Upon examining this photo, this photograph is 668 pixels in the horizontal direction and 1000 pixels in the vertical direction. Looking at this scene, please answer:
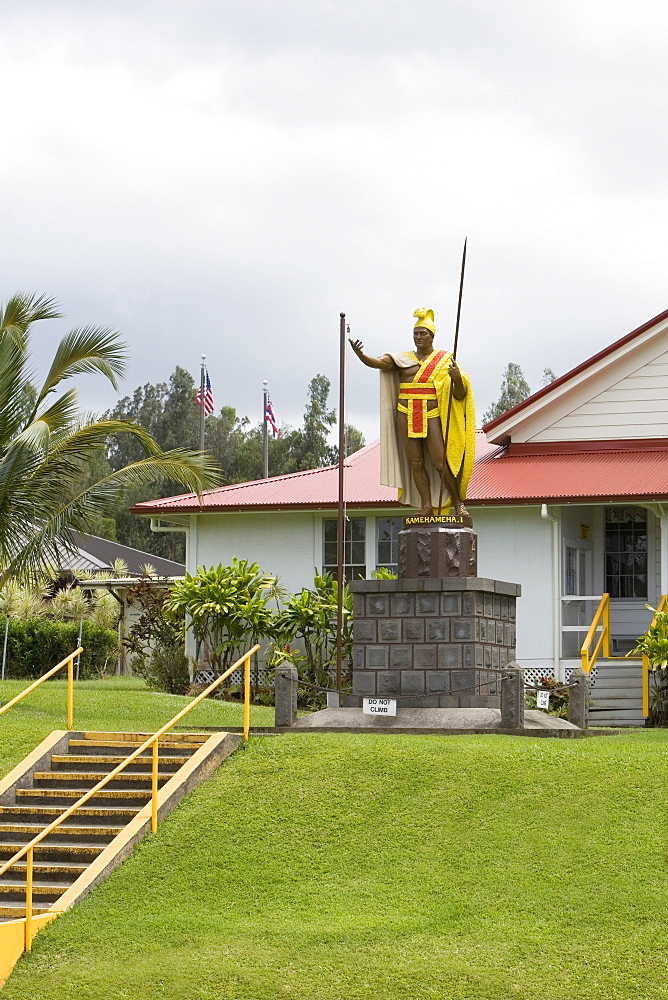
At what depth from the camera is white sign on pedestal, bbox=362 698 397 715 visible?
15609 millimetres

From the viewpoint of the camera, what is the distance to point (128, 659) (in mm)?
35188

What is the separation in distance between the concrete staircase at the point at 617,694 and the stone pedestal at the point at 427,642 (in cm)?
471

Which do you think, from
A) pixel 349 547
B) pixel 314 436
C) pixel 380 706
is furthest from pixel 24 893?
pixel 314 436

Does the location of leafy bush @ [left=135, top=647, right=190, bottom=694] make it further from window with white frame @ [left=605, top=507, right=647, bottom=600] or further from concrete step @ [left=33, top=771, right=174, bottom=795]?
concrete step @ [left=33, top=771, right=174, bottom=795]

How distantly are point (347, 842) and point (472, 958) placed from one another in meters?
2.32

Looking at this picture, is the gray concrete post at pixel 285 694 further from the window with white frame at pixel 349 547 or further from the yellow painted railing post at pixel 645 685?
the window with white frame at pixel 349 547

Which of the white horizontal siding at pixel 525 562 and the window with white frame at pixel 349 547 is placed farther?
the window with white frame at pixel 349 547

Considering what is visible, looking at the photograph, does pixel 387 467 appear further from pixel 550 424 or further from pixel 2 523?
pixel 550 424

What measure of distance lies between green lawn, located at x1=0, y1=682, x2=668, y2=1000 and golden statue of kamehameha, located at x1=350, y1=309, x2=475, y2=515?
3.83 m

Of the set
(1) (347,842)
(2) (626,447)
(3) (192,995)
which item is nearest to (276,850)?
(1) (347,842)

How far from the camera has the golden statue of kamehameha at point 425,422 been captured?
1684 centimetres

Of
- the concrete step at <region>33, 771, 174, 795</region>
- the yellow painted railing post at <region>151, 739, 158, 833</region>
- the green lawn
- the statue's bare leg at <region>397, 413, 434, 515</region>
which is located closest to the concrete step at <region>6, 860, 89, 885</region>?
the green lawn

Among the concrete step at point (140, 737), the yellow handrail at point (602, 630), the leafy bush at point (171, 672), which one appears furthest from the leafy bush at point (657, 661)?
the concrete step at point (140, 737)

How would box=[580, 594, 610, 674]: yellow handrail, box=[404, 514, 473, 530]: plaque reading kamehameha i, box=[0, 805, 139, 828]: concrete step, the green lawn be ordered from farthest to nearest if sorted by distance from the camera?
box=[580, 594, 610, 674]: yellow handrail
box=[404, 514, 473, 530]: plaque reading kamehameha i
box=[0, 805, 139, 828]: concrete step
the green lawn
